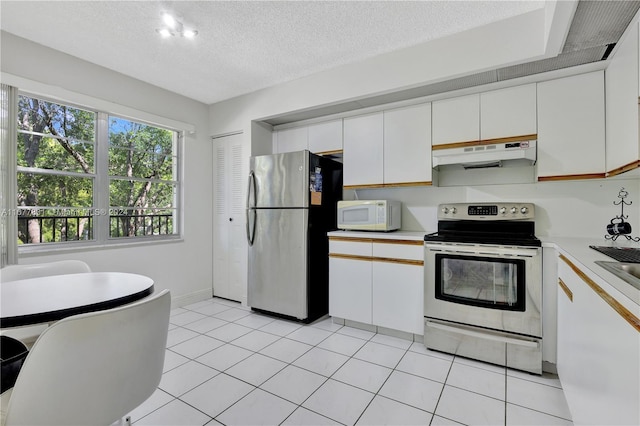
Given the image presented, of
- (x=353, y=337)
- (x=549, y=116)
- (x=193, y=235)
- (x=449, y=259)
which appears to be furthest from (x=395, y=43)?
(x=193, y=235)

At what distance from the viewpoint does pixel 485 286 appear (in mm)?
2316

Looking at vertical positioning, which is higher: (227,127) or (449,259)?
(227,127)

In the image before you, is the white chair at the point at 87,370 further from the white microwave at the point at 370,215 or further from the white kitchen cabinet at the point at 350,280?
the white microwave at the point at 370,215

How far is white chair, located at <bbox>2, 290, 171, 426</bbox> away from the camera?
88 cm

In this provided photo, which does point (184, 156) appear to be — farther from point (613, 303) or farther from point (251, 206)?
point (613, 303)

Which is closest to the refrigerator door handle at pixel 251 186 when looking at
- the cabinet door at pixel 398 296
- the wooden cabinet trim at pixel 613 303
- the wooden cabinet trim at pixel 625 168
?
the cabinet door at pixel 398 296

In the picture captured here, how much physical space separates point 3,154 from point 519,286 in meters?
4.07

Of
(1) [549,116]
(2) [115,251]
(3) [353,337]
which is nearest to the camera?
(1) [549,116]

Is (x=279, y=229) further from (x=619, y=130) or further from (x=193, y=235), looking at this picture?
(x=619, y=130)

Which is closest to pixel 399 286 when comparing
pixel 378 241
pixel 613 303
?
pixel 378 241

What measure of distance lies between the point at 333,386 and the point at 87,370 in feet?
4.91

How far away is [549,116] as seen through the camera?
7.70 ft

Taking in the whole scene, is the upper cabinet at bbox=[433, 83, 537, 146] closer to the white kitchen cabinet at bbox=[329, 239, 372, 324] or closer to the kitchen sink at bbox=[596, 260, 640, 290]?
the white kitchen cabinet at bbox=[329, 239, 372, 324]

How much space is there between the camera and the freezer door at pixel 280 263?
3088mm
